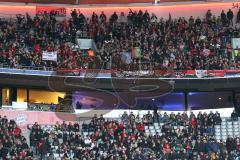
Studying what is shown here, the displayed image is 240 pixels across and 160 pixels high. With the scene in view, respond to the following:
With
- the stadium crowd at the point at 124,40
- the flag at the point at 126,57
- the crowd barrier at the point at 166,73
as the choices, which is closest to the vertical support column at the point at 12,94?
the stadium crowd at the point at 124,40

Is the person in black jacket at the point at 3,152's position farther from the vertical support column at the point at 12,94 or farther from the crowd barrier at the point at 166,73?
the vertical support column at the point at 12,94

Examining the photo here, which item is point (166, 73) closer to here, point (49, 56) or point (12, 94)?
point (49, 56)

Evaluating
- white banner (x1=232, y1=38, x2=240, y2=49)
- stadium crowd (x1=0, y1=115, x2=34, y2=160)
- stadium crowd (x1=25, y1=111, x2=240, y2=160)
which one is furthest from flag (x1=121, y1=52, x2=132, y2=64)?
stadium crowd (x1=0, y1=115, x2=34, y2=160)

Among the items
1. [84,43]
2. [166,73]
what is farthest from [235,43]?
[84,43]

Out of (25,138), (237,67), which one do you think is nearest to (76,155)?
(25,138)

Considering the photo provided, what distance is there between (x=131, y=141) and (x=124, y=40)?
1055cm

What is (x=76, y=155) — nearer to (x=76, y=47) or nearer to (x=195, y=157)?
(x=195, y=157)

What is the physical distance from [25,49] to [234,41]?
1463 cm

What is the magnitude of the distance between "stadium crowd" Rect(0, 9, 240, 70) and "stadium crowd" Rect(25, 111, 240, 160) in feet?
15.6

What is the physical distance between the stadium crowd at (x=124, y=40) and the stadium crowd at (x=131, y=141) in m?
4.75

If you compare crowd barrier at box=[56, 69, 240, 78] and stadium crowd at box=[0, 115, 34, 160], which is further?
Result: crowd barrier at box=[56, 69, 240, 78]

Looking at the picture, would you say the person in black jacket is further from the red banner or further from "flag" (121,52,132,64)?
the red banner

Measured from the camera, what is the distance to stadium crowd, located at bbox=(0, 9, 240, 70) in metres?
43.7

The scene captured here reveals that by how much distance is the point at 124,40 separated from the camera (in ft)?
154
